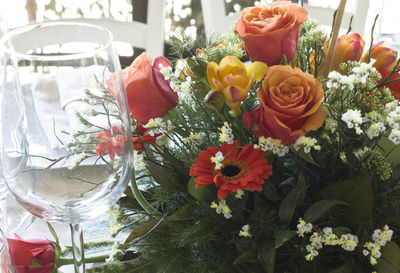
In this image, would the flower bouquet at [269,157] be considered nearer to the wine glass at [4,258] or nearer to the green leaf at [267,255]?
the green leaf at [267,255]

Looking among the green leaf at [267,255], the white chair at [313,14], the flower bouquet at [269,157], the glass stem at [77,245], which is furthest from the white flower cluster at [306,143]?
the white chair at [313,14]

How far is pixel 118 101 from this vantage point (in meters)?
0.49

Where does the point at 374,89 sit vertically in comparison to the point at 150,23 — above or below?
above

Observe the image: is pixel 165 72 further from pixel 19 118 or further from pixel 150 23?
pixel 150 23

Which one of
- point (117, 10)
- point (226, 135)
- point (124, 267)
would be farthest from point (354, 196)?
point (117, 10)

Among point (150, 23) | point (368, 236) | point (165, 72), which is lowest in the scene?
point (150, 23)

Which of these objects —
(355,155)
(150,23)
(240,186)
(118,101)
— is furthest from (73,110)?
(150,23)

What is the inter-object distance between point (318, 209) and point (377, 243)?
69 mm

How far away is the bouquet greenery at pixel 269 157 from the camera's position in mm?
531

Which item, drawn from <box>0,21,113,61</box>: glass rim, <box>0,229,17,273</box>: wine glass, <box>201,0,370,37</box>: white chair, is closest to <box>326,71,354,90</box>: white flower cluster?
<box>0,21,113,61</box>: glass rim

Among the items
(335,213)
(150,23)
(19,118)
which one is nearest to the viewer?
(19,118)

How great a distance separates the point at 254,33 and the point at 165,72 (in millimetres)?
103

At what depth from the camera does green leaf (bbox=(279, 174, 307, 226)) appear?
55 cm

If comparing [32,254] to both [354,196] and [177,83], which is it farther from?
[354,196]
